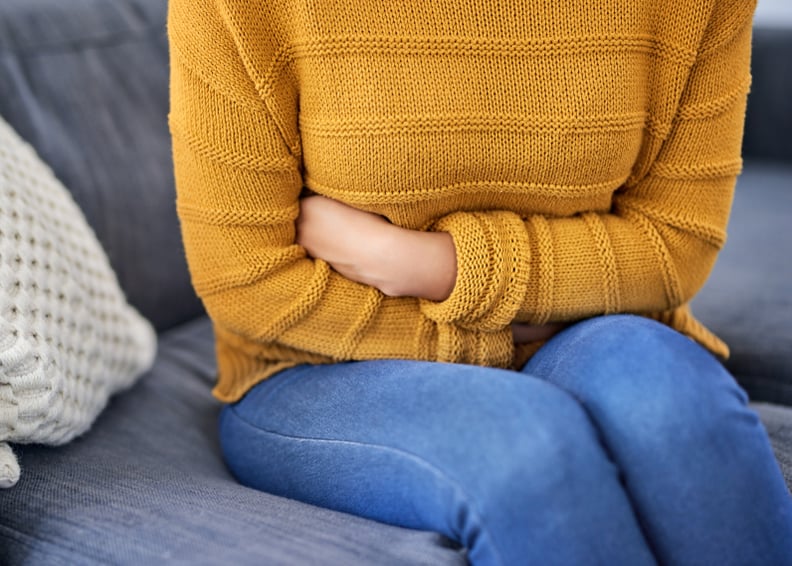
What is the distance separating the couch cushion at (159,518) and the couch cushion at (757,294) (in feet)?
2.18

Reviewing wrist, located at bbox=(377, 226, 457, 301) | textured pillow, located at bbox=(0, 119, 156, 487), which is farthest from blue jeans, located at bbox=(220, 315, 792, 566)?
textured pillow, located at bbox=(0, 119, 156, 487)

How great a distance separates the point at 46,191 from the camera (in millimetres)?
988

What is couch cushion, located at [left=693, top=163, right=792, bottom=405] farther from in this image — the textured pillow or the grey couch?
the textured pillow

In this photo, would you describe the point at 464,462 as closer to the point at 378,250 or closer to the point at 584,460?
the point at 584,460

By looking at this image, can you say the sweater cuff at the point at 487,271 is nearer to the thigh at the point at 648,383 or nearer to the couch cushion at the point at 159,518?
the thigh at the point at 648,383

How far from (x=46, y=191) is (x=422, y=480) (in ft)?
1.87

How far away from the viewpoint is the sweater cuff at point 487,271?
2.86ft

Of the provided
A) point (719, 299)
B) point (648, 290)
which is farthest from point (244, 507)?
point (719, 299)

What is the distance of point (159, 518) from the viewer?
772 millimetres

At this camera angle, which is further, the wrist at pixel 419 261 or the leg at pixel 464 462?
the wrist at pixel 419 261

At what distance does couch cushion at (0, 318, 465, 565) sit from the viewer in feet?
2.36

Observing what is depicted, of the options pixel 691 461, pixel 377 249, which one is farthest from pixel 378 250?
pixel 691 461

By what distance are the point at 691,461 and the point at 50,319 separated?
0.64 metres

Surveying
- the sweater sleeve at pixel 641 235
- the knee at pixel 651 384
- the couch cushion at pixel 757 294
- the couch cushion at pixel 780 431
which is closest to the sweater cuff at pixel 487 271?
the sweater sleeve at pixel 641 235
